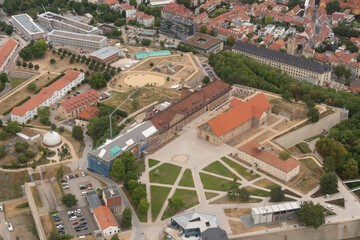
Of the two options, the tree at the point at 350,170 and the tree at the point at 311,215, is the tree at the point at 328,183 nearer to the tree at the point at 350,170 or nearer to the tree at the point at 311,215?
the tree at the point at 311,215

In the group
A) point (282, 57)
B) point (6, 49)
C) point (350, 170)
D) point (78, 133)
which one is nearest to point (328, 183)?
point (350, 170)

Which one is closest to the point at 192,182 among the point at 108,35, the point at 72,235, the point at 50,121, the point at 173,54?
the point at 72,235

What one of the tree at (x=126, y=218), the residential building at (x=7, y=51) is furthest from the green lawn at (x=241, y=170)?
the residential building at (x=7, y=51)

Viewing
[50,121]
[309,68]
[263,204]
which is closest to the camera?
[263,204]

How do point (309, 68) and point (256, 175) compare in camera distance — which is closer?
point (256, 175)

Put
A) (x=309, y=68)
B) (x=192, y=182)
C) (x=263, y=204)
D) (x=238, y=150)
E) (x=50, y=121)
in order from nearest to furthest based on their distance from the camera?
(x=263, y=204) → (x=192, y=182) → (x=238, y=150) → (x=50, y=121) → (x=309, y=68)

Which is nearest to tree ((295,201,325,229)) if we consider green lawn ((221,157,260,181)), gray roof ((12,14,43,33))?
green lawn ((221,157,260,181))

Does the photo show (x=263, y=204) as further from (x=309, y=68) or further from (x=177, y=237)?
(x=309, y=68)
